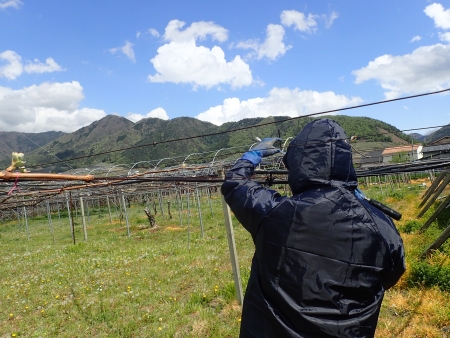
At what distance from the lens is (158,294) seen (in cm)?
→ 615

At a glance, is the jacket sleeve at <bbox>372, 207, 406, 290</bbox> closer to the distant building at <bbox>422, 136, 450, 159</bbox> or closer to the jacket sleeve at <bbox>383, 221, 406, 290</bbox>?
the jacket sleeve at <bbox>383, 221, 406, 290</bbox>

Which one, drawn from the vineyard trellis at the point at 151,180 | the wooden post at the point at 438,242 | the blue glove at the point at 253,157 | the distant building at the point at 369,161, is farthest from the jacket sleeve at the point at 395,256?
the wooden post at the point at 438,242

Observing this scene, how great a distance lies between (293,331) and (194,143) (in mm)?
139950

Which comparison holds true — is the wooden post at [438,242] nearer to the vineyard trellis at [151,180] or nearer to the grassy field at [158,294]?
the grassy field at [158,294]

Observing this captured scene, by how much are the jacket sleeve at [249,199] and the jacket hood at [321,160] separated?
17 centimetres

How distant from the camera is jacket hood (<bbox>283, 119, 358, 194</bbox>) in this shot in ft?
5.59

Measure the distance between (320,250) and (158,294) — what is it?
5274mm

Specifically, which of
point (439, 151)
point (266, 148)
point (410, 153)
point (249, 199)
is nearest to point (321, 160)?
point (249, 199)

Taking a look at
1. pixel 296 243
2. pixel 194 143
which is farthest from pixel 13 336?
pixel 194 143

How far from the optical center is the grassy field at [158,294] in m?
4.62

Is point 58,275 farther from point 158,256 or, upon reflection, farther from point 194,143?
point 194,143

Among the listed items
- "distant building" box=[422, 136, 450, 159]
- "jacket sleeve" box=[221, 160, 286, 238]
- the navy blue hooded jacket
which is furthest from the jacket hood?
"distant building" box=[422, 136, 450, 159]

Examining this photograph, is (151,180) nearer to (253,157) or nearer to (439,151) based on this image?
(253,157)

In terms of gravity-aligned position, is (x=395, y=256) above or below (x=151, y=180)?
below
